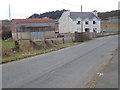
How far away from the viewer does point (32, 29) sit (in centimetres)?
6222

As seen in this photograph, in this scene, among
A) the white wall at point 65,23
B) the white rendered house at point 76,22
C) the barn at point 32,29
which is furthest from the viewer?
the white wall at point 65,23

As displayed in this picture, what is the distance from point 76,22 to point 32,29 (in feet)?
68.5

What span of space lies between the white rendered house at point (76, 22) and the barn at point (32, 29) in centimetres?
1352

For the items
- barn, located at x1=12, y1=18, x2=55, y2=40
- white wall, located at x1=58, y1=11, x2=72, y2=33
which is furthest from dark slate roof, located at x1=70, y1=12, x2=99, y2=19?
barn, located at x1=12, y1=18, x2=55, y2=40

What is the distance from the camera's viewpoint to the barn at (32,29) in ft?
193

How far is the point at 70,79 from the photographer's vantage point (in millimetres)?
11852

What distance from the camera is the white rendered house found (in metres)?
78.5

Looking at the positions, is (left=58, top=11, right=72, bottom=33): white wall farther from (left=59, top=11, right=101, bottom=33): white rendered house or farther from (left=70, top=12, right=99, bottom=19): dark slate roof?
(left=70, top=12, right=99, bottom=19): dark slate roof

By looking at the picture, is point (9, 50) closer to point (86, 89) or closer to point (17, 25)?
point (86, 89)

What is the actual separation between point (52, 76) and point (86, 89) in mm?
3541

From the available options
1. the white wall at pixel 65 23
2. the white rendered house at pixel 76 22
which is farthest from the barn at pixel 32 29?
the white rendered house at pixel 76 22

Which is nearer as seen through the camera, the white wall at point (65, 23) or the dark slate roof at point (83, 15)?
the white wall at point (65, 23)

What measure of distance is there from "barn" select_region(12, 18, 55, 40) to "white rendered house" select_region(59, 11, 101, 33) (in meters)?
A: 13.5

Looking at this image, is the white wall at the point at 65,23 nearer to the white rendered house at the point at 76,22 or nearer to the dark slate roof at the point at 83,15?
the white rendered house at the point at 76,22
